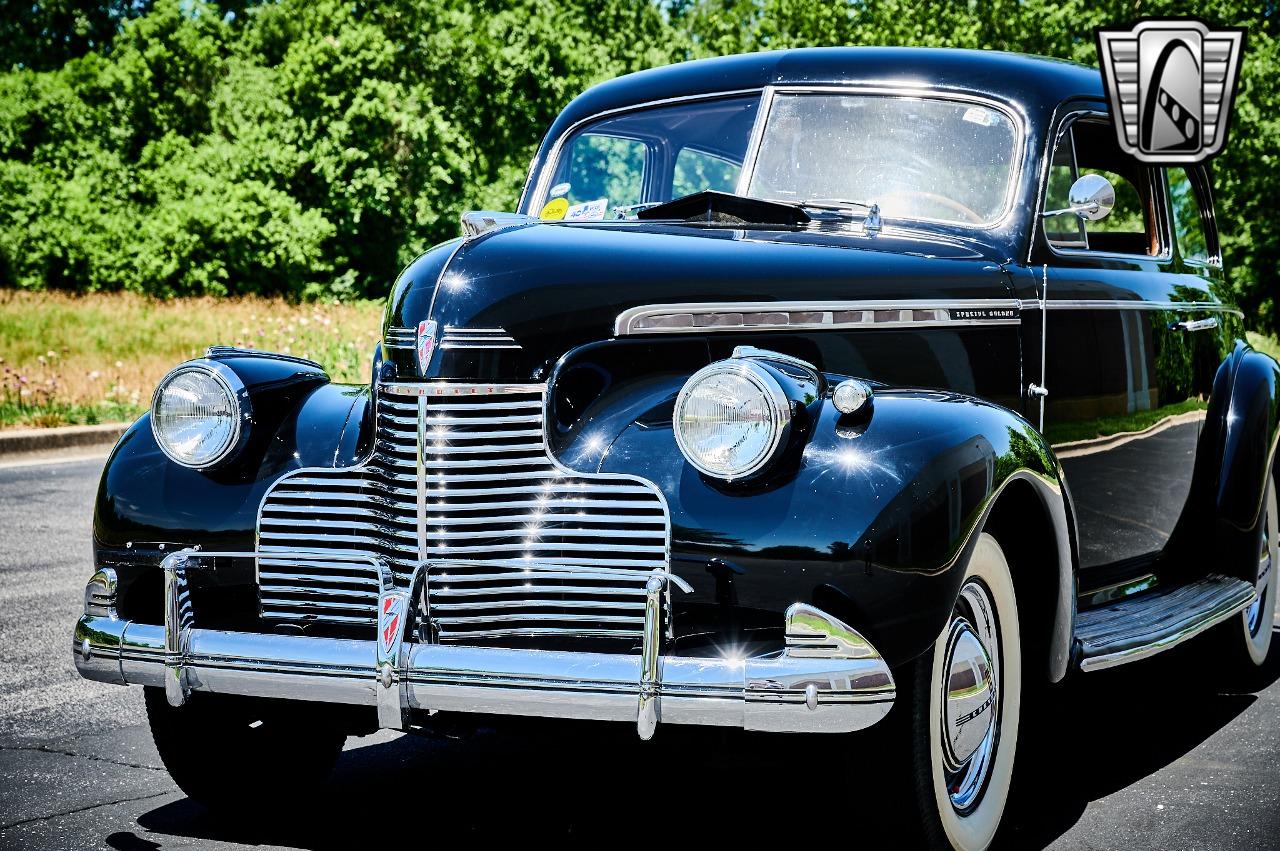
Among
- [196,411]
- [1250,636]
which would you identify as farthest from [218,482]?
[1250,636]

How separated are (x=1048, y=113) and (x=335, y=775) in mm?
2922

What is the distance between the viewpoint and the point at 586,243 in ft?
11.4

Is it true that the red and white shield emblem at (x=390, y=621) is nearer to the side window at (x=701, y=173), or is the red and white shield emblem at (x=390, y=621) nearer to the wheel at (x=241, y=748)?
the wheel at (x=241, y=748)

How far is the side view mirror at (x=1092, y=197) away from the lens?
4.16 m

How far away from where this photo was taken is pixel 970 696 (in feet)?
10.7

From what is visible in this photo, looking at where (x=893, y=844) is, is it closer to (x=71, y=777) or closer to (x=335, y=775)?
(x=335, y=775)

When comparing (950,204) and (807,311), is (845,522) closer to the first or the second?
(807,311)

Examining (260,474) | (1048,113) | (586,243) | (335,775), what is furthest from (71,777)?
(1048,113)

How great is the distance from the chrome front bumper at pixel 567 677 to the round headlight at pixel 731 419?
0.27 metres

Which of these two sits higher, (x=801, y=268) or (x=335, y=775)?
(x=801, y=268)

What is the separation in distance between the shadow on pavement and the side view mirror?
164cm

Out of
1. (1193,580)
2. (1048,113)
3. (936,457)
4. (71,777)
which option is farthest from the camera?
(1193,580)
